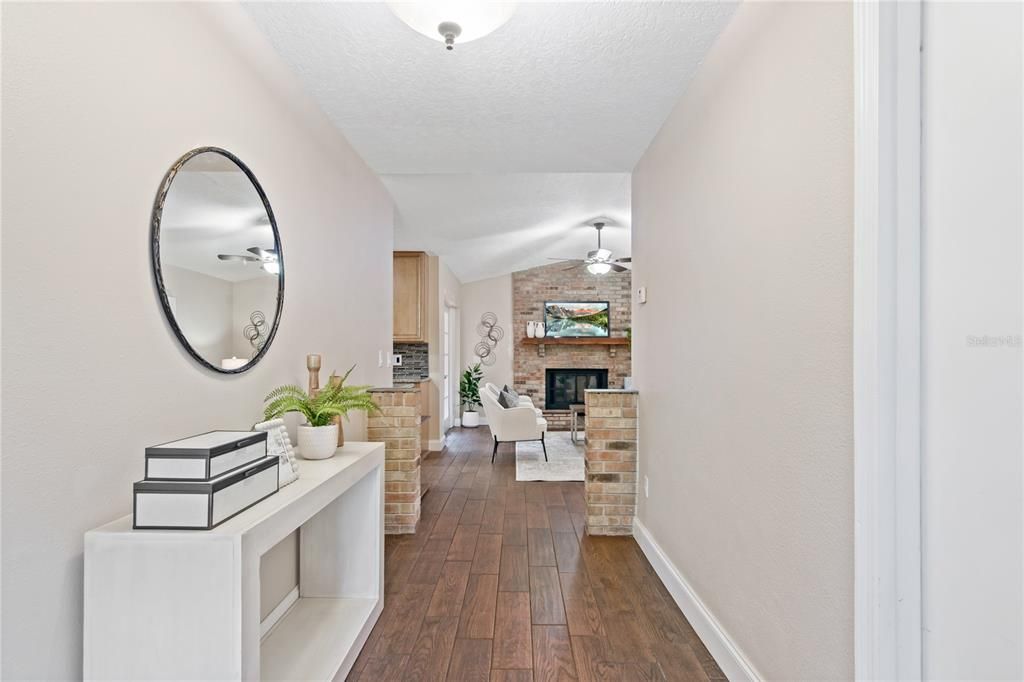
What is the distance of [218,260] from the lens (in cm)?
169

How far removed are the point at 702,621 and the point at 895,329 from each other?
1.53 meters

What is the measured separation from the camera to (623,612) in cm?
231

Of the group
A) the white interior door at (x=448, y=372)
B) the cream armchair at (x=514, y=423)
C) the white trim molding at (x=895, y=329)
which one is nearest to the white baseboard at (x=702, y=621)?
the white trim molding at (x=895, y=329)

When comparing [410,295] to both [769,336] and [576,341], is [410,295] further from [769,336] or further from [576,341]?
[769,336]

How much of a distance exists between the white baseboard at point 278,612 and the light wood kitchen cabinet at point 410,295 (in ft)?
13.2

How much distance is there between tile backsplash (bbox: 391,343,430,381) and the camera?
252 inches

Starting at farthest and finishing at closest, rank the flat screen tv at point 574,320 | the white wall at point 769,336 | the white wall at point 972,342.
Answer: the flat screen tv at point 574,320, the white wall at point 769,336, the white wall at point 972,342

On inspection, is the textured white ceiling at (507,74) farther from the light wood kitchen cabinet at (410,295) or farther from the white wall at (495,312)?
the white wall at (495,312)

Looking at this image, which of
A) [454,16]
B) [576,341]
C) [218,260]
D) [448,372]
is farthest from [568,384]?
[454,16]

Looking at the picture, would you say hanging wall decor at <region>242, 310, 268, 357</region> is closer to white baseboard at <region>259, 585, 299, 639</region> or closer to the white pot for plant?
the white pot for plant

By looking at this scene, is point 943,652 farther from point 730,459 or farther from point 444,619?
point 444,619

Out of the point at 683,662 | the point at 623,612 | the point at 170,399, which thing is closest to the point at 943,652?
the point at 683,662

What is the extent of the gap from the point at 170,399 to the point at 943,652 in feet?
6.33

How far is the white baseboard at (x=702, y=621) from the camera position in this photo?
1744 mm
